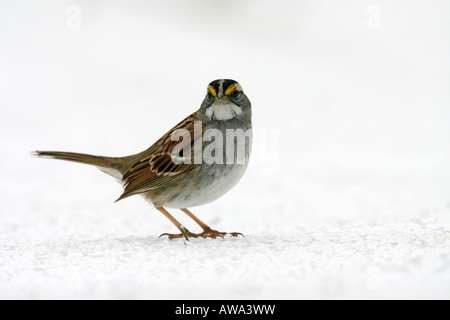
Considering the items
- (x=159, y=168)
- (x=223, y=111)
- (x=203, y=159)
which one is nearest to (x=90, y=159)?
(x=159, y=168)

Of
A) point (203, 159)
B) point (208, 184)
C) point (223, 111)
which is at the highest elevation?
point (223, 111)

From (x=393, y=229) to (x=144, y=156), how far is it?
158cm

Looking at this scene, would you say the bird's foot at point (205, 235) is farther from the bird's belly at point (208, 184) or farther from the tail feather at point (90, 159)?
the tail feather at point (90, 159)

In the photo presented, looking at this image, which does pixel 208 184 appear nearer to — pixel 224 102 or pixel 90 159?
pixel 224 102

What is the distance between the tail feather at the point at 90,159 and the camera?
11.3ft

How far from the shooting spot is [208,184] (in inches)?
119

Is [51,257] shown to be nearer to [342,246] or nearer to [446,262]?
[342,246]

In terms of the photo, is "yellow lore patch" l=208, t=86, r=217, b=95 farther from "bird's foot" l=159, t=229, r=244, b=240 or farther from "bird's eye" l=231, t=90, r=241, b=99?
"bird's foot" l=159, t=229, r=244, b=240

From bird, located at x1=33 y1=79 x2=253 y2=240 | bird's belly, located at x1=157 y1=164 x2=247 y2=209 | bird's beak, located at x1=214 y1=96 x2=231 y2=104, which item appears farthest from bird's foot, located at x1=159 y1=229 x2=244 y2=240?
bird's beak, located at x1=214 y1=96 x2=231 y2=104

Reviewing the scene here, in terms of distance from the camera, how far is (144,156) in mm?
3402

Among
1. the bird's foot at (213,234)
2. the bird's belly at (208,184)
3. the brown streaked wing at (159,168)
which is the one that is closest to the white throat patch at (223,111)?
the brown streaked wing at (159,168)

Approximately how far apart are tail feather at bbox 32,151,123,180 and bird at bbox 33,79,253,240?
0.67ft

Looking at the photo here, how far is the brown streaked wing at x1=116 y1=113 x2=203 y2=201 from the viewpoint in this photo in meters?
3.10

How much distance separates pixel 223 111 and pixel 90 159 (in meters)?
0.95
